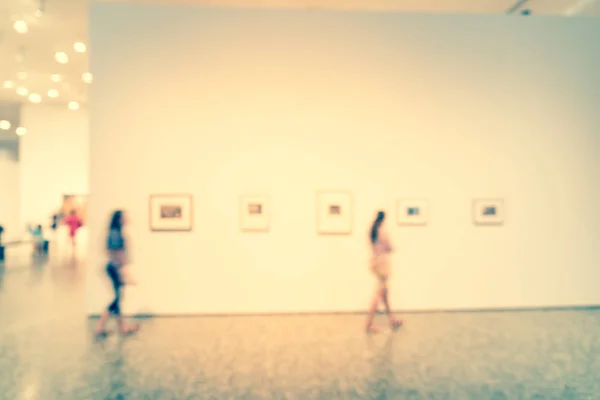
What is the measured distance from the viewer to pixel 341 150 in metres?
8.33

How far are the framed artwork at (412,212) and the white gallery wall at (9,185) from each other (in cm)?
2740

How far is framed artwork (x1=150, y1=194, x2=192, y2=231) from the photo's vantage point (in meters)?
8.02

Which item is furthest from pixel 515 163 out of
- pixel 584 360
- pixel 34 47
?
pixel 34 47

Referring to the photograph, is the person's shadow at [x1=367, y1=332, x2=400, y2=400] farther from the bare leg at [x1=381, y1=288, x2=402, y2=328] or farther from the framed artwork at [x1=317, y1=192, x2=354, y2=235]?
the framed artwork at [x1=317, y1=192, x2=354, y2=235]

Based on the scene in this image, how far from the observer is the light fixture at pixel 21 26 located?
34.3 ft

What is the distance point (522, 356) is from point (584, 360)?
0.83m

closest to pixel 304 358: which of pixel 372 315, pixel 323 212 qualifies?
pixel 372 315

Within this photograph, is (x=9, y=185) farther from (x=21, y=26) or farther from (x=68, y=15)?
(x=68, y=15)

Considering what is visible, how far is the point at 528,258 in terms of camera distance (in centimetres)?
855

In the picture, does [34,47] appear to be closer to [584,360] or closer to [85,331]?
[85,331]

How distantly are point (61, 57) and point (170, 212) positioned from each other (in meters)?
8.87

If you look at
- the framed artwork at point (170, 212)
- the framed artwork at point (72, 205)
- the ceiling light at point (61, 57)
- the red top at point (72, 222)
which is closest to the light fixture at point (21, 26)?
the ceiling light at point (61, 57)

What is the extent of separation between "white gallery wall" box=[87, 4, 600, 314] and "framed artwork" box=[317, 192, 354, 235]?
161 millimetres

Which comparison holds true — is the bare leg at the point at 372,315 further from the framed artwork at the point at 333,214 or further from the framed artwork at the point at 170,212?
the framed artwork at the point at 170,212
